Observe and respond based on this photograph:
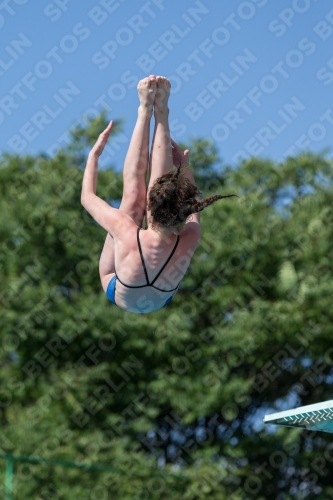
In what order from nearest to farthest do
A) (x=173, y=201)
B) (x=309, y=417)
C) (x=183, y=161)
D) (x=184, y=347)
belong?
(x=173, y=201)
(x=183, y=161)
(x=309, y=417)
(x=184, y=347)

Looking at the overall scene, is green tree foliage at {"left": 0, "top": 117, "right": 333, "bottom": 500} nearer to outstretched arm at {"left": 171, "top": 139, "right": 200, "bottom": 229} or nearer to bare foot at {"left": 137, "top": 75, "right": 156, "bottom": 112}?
outstretched arm at {"left": 171, "top": 139, "right": 200, "bottom": 229}

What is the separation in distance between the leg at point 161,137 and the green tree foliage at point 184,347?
613 centimetres

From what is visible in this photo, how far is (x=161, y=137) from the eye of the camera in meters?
4.30

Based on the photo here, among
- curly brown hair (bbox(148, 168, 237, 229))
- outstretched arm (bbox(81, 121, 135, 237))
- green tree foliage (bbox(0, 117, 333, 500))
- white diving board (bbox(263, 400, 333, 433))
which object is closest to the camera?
curly brown hair (bbox(148, 168, 237, 229))

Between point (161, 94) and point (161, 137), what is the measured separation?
0.23m

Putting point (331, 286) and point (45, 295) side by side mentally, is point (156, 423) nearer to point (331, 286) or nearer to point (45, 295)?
point (45, 295)

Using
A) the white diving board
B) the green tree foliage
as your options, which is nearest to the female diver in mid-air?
the white diving board

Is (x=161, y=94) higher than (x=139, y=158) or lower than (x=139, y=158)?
higher

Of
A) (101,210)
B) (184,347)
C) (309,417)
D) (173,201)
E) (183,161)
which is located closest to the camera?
(173,201)

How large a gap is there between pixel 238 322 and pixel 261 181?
2.40 m

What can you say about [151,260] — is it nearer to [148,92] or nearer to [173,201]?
[173,201]

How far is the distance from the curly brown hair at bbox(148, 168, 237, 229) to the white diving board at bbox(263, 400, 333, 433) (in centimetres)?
133

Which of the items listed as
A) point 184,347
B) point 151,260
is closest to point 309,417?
point 151,260

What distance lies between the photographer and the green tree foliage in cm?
1027
